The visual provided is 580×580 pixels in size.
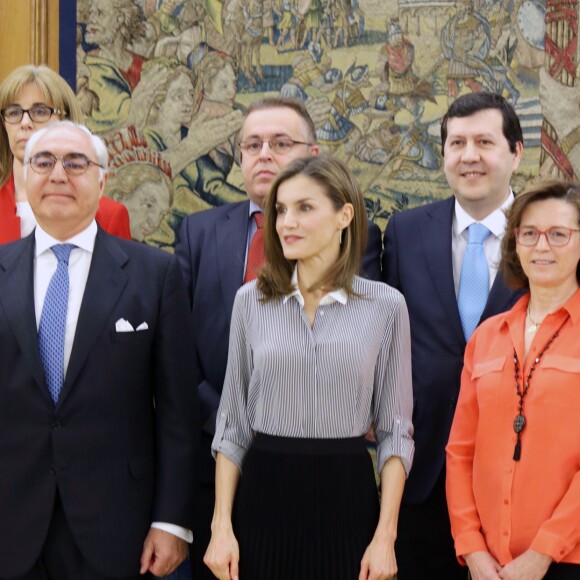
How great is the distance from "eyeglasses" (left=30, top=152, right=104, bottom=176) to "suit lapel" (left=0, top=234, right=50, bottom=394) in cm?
22

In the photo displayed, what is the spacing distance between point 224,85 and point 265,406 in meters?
2.43

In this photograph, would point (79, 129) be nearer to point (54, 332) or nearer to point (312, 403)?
point (54, 332)

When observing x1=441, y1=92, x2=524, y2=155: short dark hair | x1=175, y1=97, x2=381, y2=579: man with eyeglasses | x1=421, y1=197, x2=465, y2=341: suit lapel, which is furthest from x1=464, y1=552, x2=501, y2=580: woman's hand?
x1=441, y1=92, x2=524, y2=155: short dark hair

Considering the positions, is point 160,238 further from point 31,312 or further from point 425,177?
point 31,312

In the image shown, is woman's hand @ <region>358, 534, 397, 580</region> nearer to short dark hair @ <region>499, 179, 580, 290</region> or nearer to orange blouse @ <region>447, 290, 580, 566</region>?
orange blouse @ <region>447, 290, 580, 566</region>

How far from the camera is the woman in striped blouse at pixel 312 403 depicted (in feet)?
9.10

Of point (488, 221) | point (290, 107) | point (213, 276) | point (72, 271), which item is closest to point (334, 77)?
point (290, 107)

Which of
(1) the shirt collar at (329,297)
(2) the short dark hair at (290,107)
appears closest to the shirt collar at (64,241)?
(1) the shirt collar at (329,297)

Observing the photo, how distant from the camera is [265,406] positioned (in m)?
2.85

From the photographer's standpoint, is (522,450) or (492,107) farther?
(492,107)

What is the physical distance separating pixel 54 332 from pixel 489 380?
1.29 metres

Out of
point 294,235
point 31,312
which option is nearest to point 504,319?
point 294,235

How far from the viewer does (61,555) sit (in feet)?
9.27

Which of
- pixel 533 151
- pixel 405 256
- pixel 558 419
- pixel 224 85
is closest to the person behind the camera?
pixel 558 419
